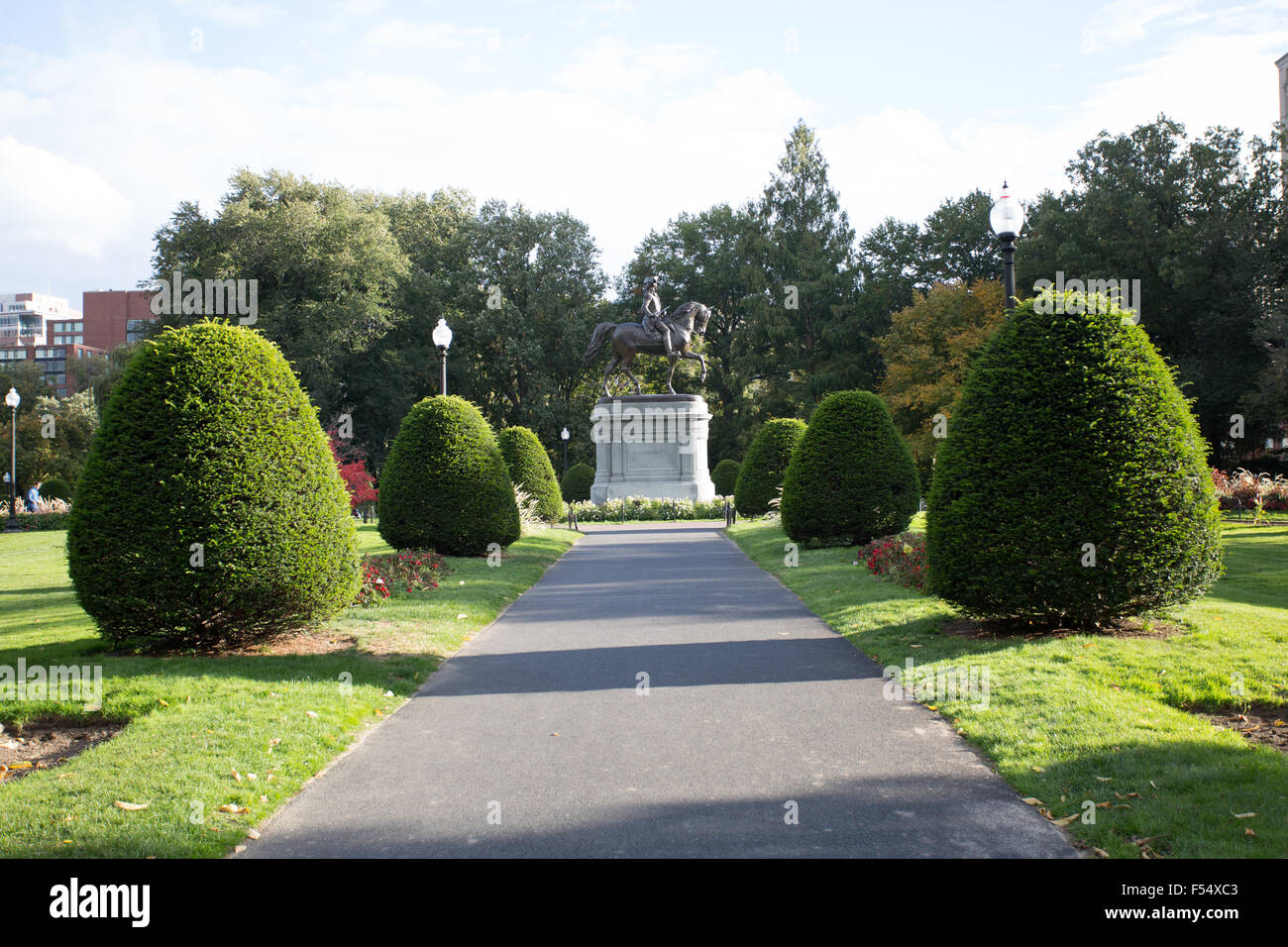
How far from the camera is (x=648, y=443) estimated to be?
1506 inches

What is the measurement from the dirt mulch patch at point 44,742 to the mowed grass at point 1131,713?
617cm

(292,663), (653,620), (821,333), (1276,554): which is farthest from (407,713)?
(821,333)

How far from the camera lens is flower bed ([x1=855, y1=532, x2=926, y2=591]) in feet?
41.4

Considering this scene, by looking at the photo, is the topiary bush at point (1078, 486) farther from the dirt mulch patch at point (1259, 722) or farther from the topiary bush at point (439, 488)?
the topiary bush at point (439, 488)

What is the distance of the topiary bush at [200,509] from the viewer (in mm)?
8242

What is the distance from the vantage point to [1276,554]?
15.8 metres

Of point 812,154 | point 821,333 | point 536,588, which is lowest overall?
point 536,588

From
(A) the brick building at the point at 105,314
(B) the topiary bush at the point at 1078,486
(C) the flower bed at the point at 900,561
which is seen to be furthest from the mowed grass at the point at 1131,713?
(A) the brick building at the point at 105,314

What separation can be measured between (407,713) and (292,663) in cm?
187

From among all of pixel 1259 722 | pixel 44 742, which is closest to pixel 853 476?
pixel 1259 722

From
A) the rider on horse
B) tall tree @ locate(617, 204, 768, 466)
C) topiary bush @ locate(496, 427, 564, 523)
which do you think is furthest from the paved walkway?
tall tree @ locate(617, 204, 768, 466)

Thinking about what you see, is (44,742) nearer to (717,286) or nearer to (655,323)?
(655,323)

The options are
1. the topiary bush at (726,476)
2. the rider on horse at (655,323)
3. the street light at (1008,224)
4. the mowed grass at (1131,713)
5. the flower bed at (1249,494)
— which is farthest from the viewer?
the topiary bush at (726,476)
